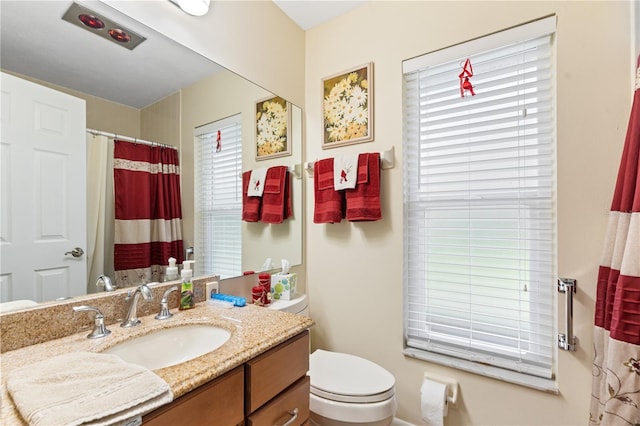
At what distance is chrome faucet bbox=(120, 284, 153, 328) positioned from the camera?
3.12 ft

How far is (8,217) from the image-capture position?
0.78 m

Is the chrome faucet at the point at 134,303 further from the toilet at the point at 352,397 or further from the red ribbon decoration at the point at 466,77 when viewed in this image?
the red ribbon decoration at the point at 466,77

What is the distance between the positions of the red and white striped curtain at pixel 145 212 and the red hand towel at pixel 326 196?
798mm

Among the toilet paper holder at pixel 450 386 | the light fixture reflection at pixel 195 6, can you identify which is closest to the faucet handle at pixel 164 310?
the light fixture reflection at pixel 195 6

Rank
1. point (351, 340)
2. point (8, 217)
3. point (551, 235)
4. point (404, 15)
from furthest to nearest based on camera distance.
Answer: point (351, 340) < point (404, 15) < point (551, 235) < point (8, 217)

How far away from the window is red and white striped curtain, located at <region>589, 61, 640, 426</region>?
0.18 metres

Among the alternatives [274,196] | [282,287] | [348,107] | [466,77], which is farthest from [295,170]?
[466,77]

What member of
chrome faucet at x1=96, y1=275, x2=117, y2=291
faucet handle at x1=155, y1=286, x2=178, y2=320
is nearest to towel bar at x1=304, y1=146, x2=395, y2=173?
faucet handle at x1=155, y1=286, x2=178, y2=320

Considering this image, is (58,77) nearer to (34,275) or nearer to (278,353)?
(34,275)

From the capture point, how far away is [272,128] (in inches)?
68.6

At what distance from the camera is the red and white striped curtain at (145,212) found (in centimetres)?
103

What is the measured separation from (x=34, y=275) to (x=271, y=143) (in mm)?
1243

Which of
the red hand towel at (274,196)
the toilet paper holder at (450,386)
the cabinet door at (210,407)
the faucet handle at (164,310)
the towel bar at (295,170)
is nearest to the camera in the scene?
the cabinet door at (210,407)

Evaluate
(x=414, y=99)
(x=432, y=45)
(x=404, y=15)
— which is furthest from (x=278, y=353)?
(x=404, y=15)
